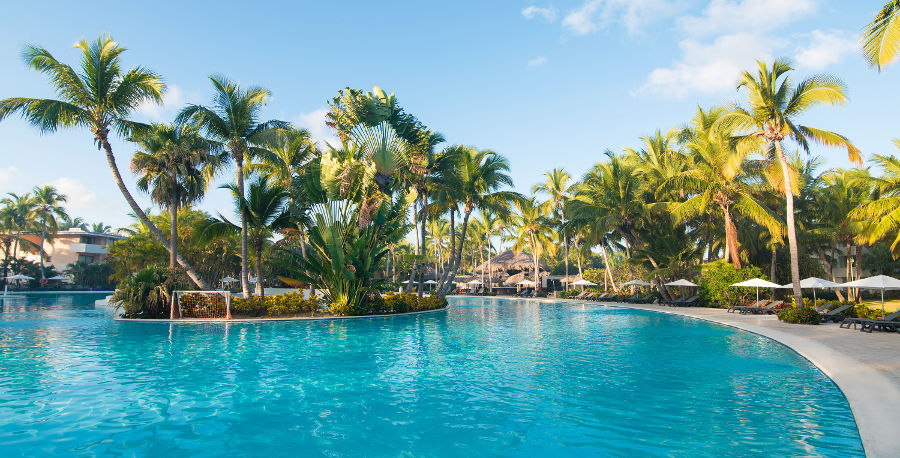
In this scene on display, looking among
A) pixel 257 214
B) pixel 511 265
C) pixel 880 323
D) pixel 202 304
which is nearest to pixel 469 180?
pixel 257 214

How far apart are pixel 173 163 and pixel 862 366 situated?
76.3 ft

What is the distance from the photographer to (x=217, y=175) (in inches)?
899

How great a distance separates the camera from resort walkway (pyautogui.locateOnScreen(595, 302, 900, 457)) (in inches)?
201

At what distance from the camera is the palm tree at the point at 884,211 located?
21578 millimetres

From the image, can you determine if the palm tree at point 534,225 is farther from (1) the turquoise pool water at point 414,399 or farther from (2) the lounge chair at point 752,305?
(1) the turquoise pool water at point 414,399

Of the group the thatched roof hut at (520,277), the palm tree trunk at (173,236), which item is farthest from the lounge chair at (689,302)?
the palm tree trunk at (173,236)

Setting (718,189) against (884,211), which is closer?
(884,211)

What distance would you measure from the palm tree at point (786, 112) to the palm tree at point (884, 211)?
6.61m

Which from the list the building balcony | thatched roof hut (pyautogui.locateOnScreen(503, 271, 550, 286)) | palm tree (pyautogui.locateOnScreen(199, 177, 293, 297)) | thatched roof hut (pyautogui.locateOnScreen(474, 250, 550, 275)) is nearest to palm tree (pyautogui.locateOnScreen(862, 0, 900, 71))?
palm tree (pyautogui.locateOnScreen(199, 177, 293, 297))

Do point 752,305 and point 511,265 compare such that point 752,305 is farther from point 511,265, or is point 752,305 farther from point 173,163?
point 511,265

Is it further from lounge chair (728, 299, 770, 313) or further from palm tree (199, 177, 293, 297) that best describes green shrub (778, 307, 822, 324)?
palm tree (199, 177, 293, 297)

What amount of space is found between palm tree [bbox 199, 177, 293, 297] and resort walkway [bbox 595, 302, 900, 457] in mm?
18593

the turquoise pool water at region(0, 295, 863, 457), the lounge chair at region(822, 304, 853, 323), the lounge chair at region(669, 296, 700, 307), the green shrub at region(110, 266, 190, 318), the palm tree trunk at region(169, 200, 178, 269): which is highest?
the palm tree trunk at region(169, 200, 178, 269)

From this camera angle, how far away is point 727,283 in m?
24.4
